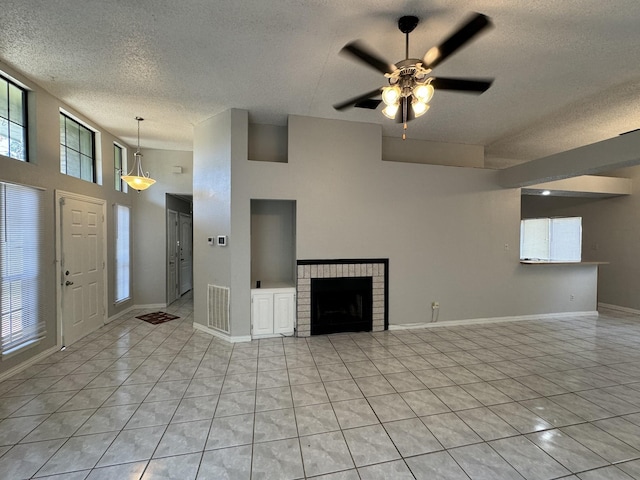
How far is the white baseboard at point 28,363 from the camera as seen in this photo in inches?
110

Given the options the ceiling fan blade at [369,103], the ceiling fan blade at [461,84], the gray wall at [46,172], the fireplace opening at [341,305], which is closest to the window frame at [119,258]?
the gray wall at [46,172]

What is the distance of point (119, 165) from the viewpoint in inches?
205

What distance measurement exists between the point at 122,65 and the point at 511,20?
3.55 meters

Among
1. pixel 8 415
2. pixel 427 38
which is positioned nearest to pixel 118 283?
pixel 8 415

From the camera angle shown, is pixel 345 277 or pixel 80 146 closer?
pixel 80 146

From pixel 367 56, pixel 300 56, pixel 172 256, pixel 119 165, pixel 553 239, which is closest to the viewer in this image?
pixel 367 56

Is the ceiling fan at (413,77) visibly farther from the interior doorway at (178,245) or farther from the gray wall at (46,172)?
the interior doorway at (178,245)

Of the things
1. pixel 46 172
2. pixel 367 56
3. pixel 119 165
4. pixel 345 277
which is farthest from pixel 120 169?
pixel 367 56

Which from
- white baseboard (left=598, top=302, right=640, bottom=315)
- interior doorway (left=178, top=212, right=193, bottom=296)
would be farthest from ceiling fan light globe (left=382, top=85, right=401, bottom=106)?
white baseboard (left=598, top=302, right=640, bottom=315)

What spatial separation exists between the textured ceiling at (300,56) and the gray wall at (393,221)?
0.51 metres

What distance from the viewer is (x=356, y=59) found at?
6.48 feet

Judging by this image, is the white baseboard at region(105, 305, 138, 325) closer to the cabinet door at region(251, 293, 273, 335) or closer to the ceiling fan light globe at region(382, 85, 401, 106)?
the cabinet door at region(251, 293, 273, 335)

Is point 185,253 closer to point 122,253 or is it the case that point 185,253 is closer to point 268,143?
point 122,253

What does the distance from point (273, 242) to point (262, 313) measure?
1.15 metres
